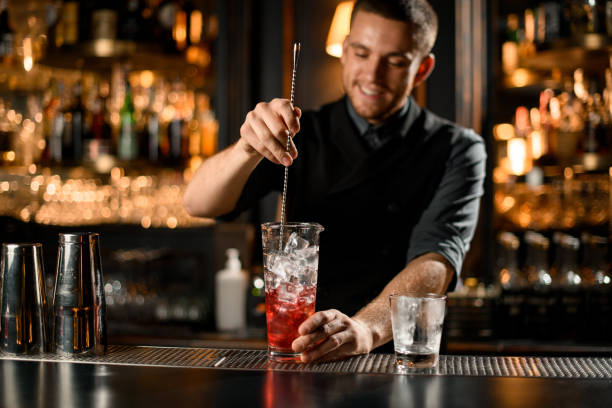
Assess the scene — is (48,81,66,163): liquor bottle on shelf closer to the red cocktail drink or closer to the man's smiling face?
the man's smiling face

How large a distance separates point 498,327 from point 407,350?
1.92 meters

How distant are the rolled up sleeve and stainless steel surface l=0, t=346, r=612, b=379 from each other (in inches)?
16.0

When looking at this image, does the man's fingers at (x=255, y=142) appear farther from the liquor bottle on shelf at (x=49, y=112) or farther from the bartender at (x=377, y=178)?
the liquor bottle on shelf at (x=49, y=112)

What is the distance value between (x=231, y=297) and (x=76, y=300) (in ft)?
5.96

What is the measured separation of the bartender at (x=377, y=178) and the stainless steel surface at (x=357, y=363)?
1.13 feet

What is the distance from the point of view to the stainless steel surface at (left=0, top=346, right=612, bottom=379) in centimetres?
117

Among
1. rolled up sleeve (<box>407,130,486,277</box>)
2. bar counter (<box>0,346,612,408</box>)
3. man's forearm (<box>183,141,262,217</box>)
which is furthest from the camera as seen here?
rolled up sleeve (<box>407,130,486,277</box>)

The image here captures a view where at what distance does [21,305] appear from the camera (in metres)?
1.26

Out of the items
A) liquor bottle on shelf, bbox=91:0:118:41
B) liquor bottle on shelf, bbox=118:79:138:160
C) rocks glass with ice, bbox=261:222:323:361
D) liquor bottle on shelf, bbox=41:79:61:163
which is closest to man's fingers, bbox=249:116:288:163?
rocks glass with ice, bbox=261:222:323:361

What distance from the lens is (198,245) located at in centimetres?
327

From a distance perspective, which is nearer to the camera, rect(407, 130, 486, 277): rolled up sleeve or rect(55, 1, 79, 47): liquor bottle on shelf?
rect(407, 130, 486, 277): rolled up sleeve

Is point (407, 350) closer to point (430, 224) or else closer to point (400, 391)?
point (400, 391)

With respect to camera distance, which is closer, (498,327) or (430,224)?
(430,224)

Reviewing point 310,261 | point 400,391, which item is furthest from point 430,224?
point 400,391
